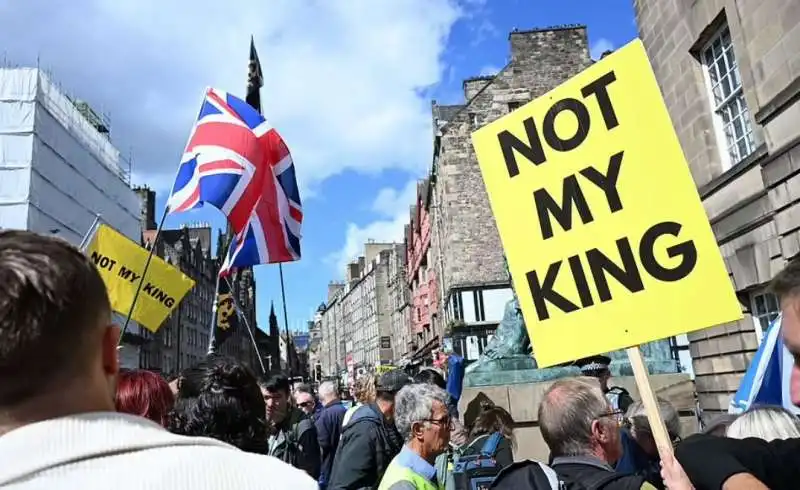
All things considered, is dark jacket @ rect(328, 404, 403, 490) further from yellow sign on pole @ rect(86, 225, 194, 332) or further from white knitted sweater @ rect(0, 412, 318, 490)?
yellow sign on pole @ rect(86, 225, 194, 332)

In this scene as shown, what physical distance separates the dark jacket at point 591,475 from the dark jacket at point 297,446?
2417 millimetres

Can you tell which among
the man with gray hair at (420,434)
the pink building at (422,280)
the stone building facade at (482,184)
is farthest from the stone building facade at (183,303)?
the man with gray hair at (420,434)

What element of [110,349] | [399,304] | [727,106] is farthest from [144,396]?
[399,304]

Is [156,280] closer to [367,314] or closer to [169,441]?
[169,441]

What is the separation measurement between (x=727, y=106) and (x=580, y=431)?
10.3m

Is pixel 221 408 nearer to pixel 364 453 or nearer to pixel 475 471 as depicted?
pixel 364 453

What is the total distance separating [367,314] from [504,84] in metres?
68.0

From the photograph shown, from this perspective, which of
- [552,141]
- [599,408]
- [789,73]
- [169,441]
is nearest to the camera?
[169,441]

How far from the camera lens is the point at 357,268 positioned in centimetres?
11988

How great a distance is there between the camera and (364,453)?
427 cm

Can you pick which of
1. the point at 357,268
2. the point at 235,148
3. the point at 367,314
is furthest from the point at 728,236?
the point at 357,268

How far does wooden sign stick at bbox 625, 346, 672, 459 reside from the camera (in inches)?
97.4

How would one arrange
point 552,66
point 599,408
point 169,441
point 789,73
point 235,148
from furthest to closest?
point 552,66, point 789,73, point 235,148, point 599,408, point 169,441

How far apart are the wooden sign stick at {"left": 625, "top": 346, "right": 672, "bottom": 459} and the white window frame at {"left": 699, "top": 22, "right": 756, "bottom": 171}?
8997 millimetres
